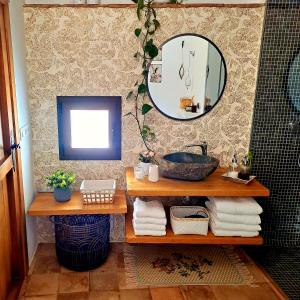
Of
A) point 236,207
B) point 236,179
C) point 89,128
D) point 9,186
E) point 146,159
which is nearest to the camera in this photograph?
point 9,186

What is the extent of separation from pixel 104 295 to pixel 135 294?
0.21 metres

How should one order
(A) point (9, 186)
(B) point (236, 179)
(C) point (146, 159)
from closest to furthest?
(A) point (9, 186) < (B) point (236, 179) < (C) point (146, 159)

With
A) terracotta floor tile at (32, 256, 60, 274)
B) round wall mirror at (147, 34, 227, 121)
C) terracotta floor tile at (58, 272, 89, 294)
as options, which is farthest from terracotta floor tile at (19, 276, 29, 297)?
round wall mirror at (147, 34, 227, 121)

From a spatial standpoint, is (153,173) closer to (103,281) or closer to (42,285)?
(103,281)

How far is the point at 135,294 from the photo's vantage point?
7.22ft

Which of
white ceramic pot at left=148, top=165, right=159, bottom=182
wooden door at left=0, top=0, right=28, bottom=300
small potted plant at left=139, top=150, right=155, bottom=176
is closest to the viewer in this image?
wooden door at left=0, top=0, right=28, bottom=300

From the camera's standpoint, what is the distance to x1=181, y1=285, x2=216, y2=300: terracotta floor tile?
2.19 metres

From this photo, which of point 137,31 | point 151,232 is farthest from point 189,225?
point 137,31

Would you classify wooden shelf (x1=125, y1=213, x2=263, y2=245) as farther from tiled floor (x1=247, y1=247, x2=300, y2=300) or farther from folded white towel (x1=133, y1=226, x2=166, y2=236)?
tiled floor (x1=247, y1=247, x2=300, y2=300)

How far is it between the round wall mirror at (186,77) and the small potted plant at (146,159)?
1.16 ft

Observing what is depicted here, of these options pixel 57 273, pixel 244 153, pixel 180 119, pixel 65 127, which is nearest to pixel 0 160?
pixel 65 127

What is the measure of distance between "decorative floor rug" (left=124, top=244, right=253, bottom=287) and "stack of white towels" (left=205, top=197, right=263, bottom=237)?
0.36 m

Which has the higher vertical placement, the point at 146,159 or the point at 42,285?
the point at 146,159

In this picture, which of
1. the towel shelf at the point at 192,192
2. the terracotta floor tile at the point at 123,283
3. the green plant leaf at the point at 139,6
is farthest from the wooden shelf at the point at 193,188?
the green plant leaf at the point at 139,6
